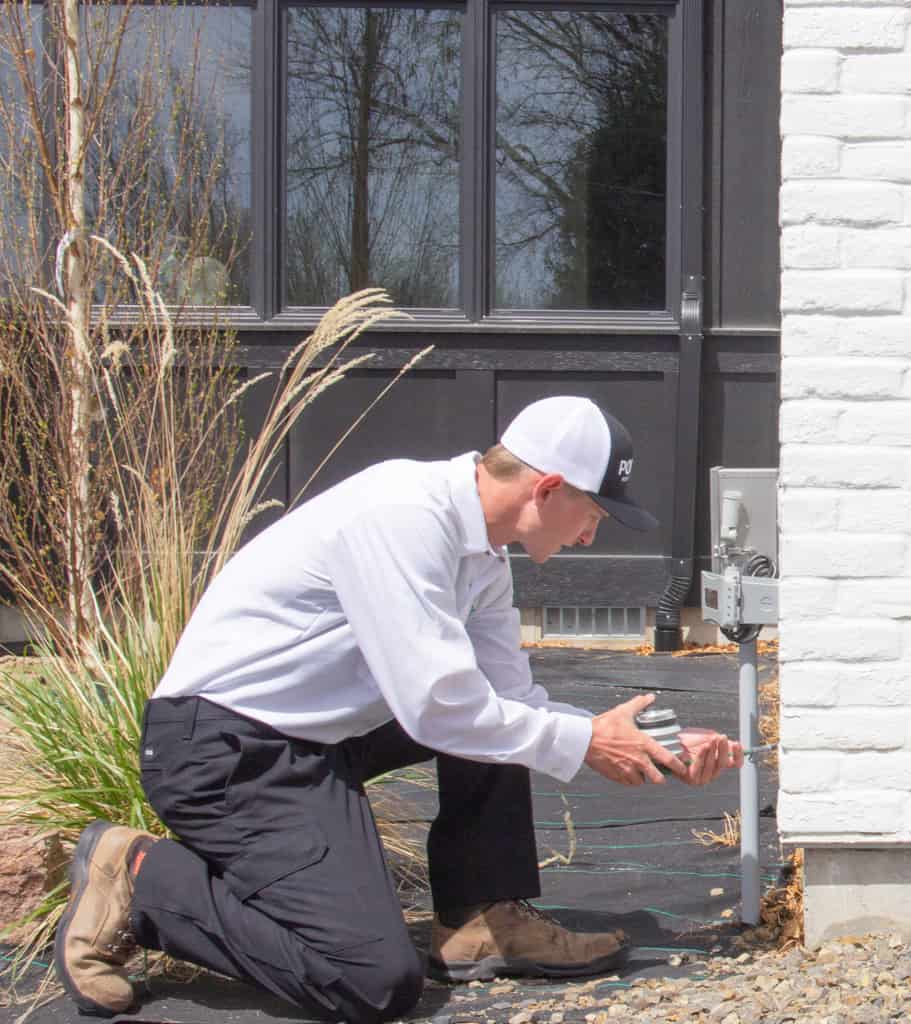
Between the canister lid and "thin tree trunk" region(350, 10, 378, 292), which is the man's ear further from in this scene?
"thin tree trunk" region(350, 10, 378, 292)

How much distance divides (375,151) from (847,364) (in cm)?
486

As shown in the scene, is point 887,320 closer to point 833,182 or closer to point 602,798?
point 833,182

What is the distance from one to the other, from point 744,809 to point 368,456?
4264mm

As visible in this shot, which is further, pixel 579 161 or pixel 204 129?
pixel 579 161

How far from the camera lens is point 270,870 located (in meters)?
3.02

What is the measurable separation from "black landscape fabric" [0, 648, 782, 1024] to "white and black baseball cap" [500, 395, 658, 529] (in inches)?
41.2

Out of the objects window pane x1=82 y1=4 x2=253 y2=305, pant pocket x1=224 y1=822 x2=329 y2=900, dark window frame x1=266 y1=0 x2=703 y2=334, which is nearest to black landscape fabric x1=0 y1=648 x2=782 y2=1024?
pant pocket x1=224 y1=822 x2=329 y2=900

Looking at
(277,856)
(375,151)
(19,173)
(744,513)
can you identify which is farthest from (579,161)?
(277,856)

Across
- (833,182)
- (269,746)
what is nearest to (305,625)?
(269,746)

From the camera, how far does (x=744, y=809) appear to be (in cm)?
348

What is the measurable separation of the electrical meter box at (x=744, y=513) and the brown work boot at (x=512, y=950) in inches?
34.9

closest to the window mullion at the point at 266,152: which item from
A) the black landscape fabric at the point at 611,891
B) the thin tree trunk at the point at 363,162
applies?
the thin tree trunk at the point at 363,162

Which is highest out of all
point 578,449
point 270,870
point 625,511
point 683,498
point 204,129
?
point 204,129

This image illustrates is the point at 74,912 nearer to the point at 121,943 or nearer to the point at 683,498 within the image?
the point at 121,943
